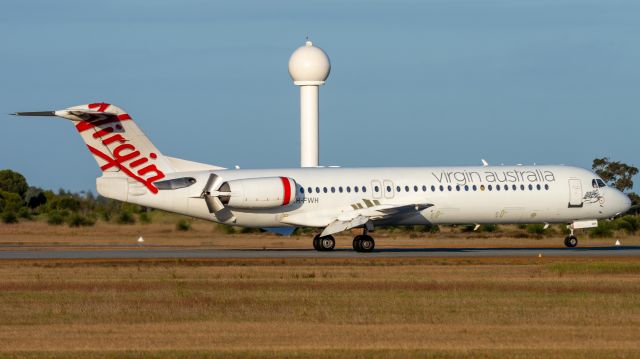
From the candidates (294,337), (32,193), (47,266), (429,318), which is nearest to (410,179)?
(47,266)

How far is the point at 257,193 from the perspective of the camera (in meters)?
44.8

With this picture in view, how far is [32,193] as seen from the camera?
352ft

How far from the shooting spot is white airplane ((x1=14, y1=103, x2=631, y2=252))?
4462 centimetres

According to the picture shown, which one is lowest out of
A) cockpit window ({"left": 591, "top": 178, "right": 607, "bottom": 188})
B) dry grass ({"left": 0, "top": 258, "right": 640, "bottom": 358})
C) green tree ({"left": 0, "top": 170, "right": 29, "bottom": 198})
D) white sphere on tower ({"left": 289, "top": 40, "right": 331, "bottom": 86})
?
dry grass ({"left": 0, "top": 258, "right": 640, "bottom": 358})

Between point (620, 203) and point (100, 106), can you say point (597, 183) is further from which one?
point (100, 106)

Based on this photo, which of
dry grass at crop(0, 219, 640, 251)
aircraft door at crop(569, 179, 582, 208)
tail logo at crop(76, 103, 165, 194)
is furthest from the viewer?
dry grass at crop(0, 219, 640, 251)

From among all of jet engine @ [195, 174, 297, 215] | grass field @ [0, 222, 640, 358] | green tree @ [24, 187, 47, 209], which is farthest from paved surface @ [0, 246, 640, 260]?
green tree @ [24, 187, 47, 209]

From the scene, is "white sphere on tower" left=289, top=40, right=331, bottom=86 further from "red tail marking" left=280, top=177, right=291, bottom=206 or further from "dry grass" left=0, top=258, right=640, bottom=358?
"dry grass" left=0, top=258, right=640, bottom=358

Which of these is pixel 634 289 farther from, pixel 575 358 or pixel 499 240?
pixel 499 240

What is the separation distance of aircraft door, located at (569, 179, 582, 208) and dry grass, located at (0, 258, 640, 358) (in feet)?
38.7

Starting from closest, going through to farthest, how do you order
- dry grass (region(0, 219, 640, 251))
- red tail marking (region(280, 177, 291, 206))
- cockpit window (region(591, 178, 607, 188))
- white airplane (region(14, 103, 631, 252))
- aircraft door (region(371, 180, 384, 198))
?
white airplane (region(14, 103, 631, 252)), red tail marking (region(280, 177, 291, 206)), aircraft door (region(371, 180, 384, 198)), cockpit window (region(591, 178, 607, 188)), dry grass (region(0, 219, 640, 251))

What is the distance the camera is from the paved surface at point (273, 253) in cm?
4241

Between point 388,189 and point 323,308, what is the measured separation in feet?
75.1

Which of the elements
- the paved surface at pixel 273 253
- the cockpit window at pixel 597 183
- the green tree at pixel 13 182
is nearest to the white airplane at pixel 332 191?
the cockpit window at pixel 597 183
